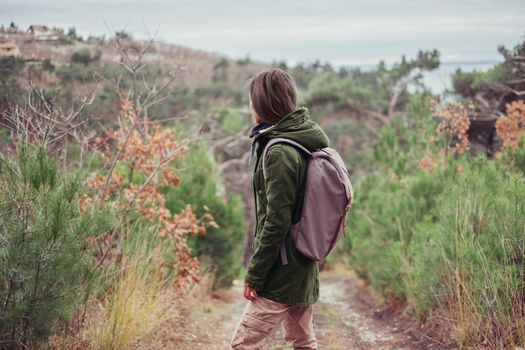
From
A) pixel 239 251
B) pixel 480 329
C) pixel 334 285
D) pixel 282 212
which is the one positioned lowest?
pixel 334 285

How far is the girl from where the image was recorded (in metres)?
2.79

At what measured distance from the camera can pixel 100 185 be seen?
5.39 meters

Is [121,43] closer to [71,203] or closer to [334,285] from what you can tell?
[71,203]

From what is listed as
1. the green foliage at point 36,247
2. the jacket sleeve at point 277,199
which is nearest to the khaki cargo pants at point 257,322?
the jacket sleeve at point 277,199

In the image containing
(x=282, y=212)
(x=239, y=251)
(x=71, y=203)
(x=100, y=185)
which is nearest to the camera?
(x=282, y=212)

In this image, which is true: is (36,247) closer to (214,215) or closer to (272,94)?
(272,94)

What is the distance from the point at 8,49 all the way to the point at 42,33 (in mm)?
678

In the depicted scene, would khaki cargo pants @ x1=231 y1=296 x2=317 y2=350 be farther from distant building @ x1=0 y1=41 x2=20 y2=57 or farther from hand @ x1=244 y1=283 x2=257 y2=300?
distant building @ x1=0 y1=41 x2=20 y2=57

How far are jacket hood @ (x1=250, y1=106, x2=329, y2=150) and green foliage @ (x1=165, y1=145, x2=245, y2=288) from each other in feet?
15.5

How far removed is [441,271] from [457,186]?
770 mm

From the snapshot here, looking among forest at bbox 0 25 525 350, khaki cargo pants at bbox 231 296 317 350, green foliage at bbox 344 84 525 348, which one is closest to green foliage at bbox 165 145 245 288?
forest at bbox 0 25 525 350

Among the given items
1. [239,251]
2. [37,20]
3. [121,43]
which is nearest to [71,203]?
[121,43]

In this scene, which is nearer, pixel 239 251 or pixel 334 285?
pixel 239 251

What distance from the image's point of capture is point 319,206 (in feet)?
9.42
